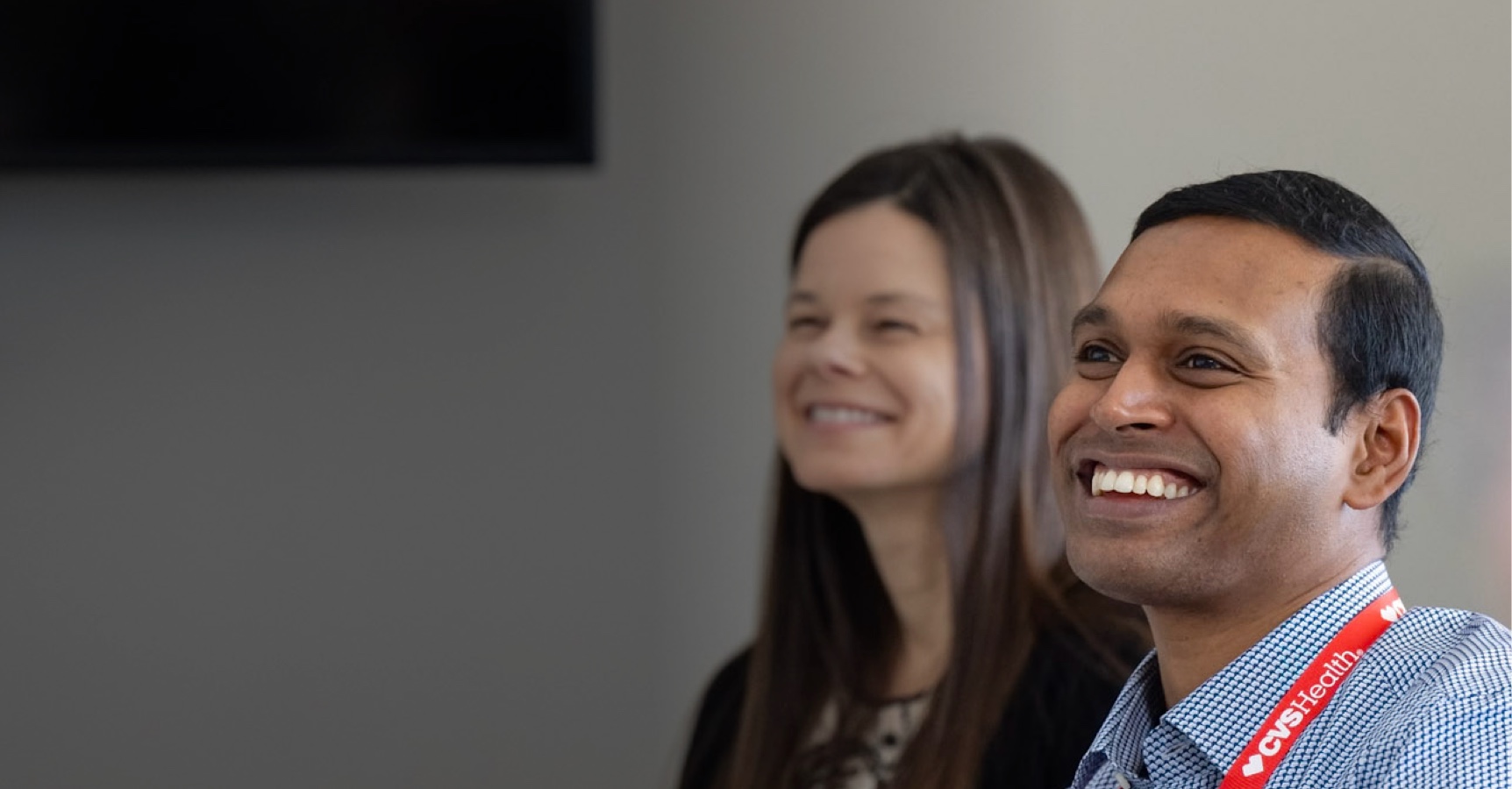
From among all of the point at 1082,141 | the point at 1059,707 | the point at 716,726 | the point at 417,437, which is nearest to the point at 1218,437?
the point at 1059,707

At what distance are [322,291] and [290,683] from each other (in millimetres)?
570

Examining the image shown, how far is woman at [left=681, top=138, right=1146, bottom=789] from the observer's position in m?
1.75

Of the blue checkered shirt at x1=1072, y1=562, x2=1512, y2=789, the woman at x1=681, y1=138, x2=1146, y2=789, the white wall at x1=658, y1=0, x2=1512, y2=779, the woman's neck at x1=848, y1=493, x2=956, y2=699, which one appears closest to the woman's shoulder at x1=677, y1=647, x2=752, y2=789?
the woman at x1=681, y1=138, x2=1146, y2=789

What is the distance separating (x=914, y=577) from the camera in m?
1.87

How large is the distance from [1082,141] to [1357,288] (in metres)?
1.16

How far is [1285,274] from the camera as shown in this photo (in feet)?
3.50

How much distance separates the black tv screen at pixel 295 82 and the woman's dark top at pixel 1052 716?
1045mm

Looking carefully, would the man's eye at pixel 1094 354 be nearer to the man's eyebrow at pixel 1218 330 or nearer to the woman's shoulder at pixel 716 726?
the man's eyebrow at pixel 1218 330

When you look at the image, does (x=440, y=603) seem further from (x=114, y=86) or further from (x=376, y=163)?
(x=114, y=86)

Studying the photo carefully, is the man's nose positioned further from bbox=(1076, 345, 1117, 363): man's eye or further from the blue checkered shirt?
the blue checkered shirt

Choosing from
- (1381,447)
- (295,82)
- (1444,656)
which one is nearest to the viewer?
(1444,656)

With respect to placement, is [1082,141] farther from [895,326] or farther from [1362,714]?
[1362,714]

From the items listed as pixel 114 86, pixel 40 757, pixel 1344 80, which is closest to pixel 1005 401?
pixel 1344 80

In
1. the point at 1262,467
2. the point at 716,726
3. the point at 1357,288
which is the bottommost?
the point at 716,726
